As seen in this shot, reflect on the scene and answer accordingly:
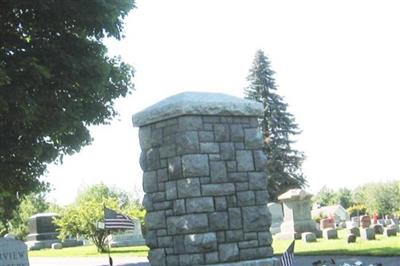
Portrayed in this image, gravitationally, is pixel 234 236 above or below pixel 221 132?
below

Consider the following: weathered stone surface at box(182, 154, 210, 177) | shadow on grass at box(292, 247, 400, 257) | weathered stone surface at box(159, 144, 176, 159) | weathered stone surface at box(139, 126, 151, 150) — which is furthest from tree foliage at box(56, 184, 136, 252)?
weathered stone surface at box(182, 154, 210, 177)

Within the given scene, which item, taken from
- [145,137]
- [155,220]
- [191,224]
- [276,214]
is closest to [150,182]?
[155,220]

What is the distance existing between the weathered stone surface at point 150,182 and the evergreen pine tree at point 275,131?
3504 cm

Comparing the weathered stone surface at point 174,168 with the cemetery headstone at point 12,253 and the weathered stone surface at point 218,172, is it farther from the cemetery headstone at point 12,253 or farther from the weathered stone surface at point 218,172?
the cemetery headstone at point 12,253

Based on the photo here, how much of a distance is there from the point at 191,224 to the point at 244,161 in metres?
1.28

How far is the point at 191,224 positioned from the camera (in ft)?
25.5

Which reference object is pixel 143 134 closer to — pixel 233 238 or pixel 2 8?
pixel 233 238

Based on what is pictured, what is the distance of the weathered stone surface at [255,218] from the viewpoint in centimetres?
816

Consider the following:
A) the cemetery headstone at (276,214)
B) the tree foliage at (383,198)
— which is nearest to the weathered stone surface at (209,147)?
the cemetery headstone at (276,214)

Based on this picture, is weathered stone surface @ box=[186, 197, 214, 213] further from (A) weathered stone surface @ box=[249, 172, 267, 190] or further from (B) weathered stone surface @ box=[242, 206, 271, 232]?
(A) weathered stone surface @ box=[249, 172, 267, 190]

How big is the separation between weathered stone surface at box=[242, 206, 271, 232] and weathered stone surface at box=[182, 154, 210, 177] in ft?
2.85

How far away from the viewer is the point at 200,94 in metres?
8.43

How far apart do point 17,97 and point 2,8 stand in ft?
8.44

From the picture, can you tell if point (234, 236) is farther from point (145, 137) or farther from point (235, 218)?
point (145, 137)
